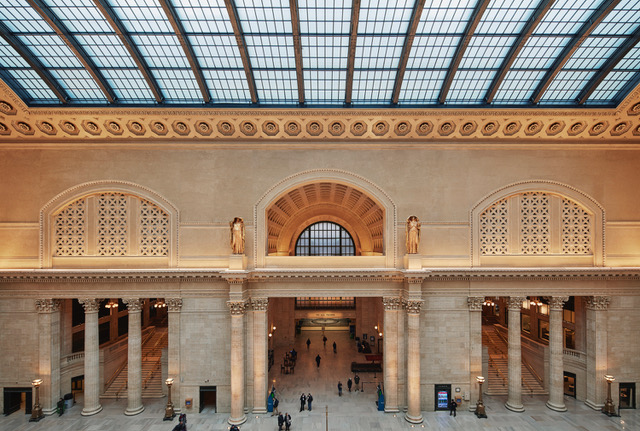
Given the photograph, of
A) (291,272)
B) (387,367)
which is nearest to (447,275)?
(387,367)

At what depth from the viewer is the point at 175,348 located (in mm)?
20531

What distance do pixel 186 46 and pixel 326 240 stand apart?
92.2 ft

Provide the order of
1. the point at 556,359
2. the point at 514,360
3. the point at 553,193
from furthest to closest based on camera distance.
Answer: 1. the point at 553,193
2. the point at 514,360
3. the point at 556,359

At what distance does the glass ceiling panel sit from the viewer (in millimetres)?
16250

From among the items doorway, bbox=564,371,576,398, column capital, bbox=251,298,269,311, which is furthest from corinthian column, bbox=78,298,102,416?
doorway, bbox=564,371,576,398

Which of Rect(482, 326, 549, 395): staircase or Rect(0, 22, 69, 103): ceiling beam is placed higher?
Rect(0, 22, 69, 103): ceiling beam

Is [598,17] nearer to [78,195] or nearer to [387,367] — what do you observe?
[387,367]

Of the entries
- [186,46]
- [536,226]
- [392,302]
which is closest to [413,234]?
[392,302]

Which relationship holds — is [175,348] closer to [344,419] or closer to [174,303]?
[174,303]

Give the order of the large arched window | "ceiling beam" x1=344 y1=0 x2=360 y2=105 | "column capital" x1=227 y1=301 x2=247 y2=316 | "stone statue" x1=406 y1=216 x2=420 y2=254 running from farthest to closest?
the large arched window → "stone statue" x1=406 y1=216 x2=420 y2=254 → "column capital" x1=227 y1=301 x2=247 y2=316 → "ceiling beam" x1=344 y1=0 x2=360 y2=105

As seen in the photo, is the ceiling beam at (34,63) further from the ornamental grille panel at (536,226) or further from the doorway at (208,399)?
the ornamental grille panel at (536,226)

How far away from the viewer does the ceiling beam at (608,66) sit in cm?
1754

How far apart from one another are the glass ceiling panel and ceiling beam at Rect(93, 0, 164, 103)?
8120 mm

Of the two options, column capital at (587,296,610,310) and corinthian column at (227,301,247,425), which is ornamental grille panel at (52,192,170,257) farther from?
column capital at (587,296,610,310)
